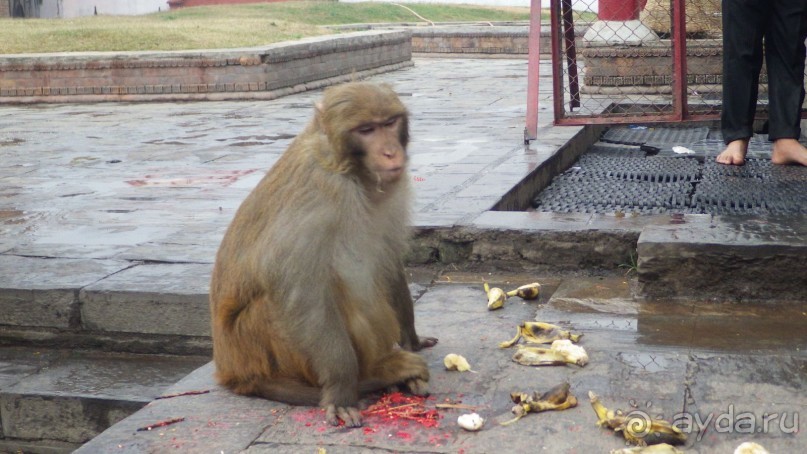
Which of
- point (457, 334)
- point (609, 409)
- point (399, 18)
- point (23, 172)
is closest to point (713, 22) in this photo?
point (23, 172)

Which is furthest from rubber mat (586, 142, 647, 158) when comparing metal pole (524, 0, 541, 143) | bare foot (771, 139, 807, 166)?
bare foot (771, 139, 807, 166)

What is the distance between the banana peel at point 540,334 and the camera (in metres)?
4.01

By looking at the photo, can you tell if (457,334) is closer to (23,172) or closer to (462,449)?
(462,449)

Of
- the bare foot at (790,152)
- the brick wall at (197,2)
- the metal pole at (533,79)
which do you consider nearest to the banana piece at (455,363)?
the bare foot at (790,152)

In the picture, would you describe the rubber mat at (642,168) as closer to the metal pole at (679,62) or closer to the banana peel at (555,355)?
the metal pole at (679,62)

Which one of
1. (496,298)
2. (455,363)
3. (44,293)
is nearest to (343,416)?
(455,363)

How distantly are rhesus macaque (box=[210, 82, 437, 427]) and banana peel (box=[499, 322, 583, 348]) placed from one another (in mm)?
546

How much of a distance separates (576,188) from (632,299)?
2410 mm

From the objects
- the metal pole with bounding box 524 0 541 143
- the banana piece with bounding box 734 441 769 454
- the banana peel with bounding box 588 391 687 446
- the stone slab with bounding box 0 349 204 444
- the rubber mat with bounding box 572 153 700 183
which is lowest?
the stone slab with bounding box 0 349 204 444

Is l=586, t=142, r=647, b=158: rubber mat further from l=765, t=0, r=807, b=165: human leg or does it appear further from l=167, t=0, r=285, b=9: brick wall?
l=167, t=0, r=285, b=9: brick wall

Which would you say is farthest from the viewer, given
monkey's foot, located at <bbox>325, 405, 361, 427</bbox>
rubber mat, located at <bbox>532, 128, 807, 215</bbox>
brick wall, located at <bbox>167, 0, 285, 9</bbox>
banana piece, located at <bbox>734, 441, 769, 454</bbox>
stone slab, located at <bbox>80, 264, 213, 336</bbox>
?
brick wall, located at <bbox>167, 0, 285, 9</bbox>

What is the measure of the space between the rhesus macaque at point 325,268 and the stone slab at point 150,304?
1.10 metres

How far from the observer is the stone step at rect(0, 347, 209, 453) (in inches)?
176

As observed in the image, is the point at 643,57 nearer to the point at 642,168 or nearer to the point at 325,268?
the point at 642,168
